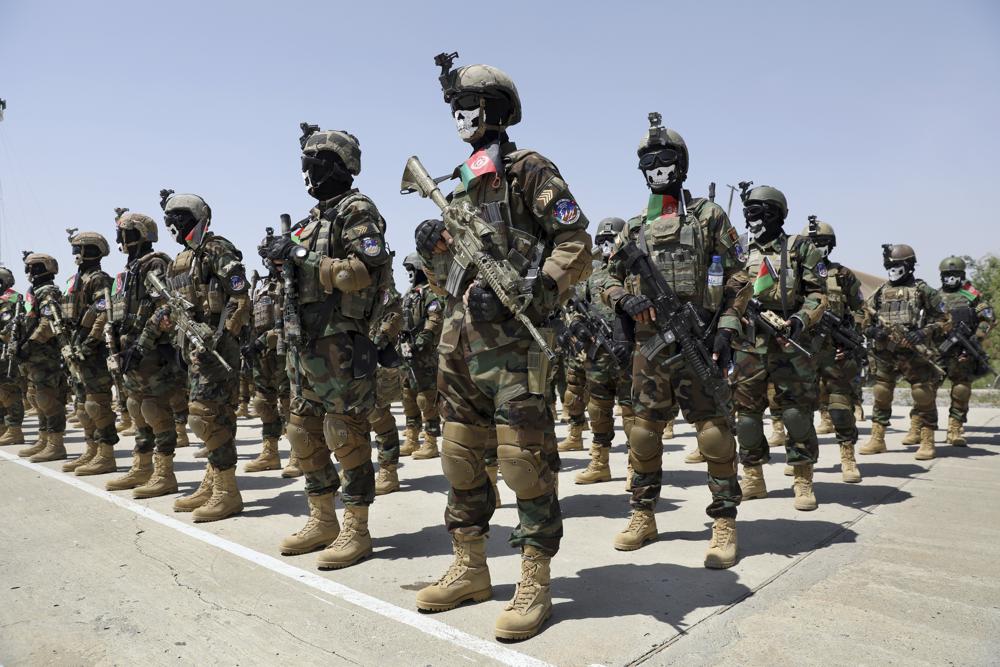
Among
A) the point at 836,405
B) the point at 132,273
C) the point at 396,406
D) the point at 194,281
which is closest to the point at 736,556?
the point at 836,405

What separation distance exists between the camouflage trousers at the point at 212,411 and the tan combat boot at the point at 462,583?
9.81ft

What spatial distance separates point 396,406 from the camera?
17.0 m

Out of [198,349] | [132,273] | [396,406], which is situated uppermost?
[132,273]

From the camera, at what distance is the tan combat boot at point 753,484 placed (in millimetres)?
5781

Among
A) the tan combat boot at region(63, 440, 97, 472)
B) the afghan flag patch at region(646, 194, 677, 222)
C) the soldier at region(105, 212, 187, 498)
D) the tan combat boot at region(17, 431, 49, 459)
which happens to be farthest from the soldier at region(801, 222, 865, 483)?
the tan combat boot at region(17, 431, 49, 459)

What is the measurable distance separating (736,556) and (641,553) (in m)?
0.61

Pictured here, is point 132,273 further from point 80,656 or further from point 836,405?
point 836,405

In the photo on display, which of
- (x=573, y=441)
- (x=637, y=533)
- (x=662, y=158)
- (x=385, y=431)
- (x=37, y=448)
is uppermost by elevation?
(x=662, y=158)

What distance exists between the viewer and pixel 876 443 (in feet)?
26.8

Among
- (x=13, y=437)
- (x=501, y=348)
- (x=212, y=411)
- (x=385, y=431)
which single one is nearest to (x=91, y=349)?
(x=212, y=411)

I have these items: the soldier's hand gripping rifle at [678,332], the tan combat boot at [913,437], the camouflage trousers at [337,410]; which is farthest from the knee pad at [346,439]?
the tan combat boot at [913,437]

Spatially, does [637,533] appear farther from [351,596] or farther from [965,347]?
[965,347]

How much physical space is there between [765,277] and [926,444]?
12.4 ft

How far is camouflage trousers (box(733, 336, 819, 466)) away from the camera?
18.9 ft
